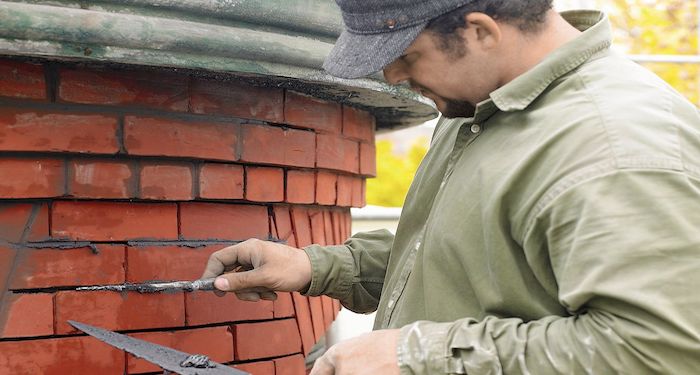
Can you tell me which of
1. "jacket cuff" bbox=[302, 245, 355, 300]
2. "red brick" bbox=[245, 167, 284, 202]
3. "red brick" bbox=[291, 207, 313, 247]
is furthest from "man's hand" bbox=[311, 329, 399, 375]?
"red brick" bbox=[291, 207, 313, 247]

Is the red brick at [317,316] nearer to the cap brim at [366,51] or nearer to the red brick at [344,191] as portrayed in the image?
the red brick at [344,191]

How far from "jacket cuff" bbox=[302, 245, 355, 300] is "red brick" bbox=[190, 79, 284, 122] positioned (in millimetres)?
349

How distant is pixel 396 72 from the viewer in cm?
A: 181

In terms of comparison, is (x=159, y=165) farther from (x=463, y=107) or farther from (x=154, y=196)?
(x=463, y=107)

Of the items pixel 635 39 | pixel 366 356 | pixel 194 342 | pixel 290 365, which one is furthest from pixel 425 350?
pixel 635 39

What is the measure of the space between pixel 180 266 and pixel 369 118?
82cm

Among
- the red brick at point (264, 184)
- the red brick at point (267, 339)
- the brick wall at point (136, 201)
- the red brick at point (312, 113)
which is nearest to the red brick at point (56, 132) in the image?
the brick wall at point (136, 201)

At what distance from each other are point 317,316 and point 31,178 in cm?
93

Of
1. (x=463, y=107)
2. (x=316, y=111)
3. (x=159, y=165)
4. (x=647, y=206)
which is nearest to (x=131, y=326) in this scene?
(x=159, y=165)

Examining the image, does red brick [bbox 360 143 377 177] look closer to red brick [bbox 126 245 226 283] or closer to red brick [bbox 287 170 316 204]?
red brick [bbox 287 170 316 204]

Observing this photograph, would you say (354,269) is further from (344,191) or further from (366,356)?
(366,356)

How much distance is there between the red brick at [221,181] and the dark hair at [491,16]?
69 centimetres

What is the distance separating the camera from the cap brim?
66.4 inches

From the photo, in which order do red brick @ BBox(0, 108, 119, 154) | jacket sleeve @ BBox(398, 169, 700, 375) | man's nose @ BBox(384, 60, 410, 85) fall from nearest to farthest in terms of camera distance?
jacket sleeve @ BBox(398, 169, 700, 375) → man's nose @ BBox(384, 60, 410, 85) → red brick @ BBox(0, 108, 119, 154)
